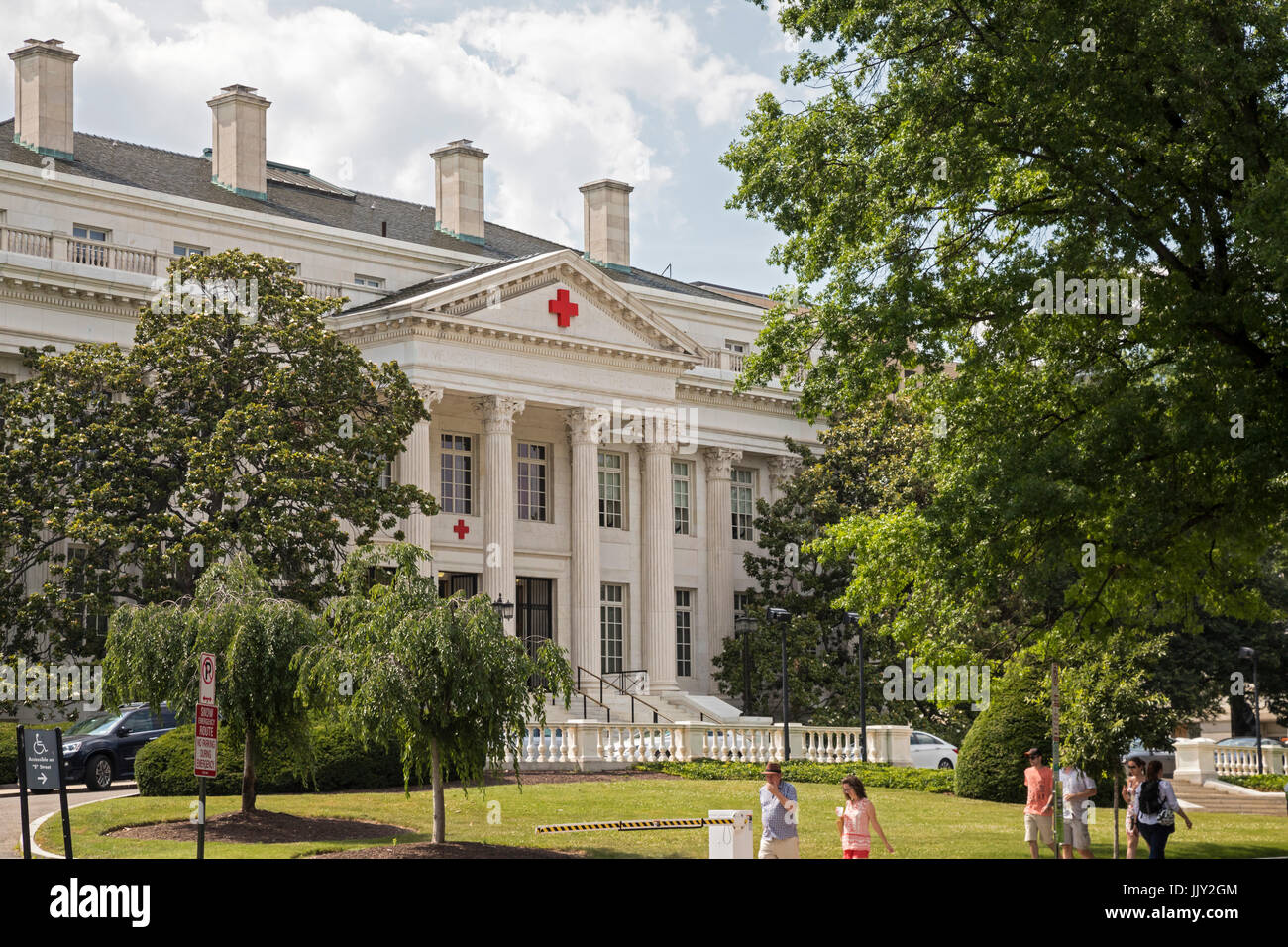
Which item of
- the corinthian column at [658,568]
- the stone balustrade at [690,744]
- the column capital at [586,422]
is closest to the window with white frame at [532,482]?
the column capital at [586,422]

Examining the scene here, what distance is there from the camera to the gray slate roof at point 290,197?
4997 centimetres

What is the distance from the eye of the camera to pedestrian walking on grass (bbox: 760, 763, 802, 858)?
66.3ft

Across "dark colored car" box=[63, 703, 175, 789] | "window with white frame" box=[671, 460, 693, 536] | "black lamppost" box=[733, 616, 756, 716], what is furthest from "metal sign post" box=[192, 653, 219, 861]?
"window with white frame" box=[671, 460, 693, 536]

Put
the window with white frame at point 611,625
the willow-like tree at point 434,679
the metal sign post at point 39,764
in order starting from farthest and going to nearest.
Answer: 1. the window with white frame at point 611,625
2. the willow-like tree at point 434,679
3. the metal sign post at point 39,764

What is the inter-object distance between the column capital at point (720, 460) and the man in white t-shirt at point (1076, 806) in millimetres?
34279

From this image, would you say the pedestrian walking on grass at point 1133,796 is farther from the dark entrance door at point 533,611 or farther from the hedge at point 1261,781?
the dark entrance door at point 533,611

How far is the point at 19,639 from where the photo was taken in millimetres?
38406

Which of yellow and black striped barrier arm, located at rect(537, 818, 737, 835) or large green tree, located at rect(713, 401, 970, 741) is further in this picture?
large green tree, located at rect(713, 401, 970, 741)

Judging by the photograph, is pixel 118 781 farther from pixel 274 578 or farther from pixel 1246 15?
pixel 1246 15

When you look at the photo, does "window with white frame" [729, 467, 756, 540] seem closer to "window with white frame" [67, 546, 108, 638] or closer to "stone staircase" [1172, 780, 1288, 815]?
"stone staircase" [1172, 780, 1288, 815]

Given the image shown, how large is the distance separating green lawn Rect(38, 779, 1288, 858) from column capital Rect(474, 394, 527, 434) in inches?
623

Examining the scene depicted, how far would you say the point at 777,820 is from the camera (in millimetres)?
20281
